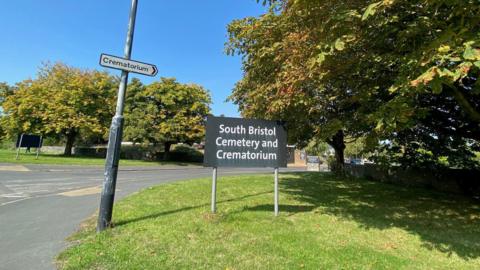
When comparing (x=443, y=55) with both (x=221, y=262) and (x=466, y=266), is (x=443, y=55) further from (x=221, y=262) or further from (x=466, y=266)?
(x=221, y=262)

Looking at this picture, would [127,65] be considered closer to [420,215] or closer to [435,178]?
[420,215]

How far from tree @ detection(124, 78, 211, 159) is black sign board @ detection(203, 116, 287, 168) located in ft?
77.9

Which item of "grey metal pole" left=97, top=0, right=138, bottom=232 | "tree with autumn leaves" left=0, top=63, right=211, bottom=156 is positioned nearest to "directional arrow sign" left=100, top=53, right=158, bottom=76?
"grey metal pole" left=97, top=0, right=138, bottom=232

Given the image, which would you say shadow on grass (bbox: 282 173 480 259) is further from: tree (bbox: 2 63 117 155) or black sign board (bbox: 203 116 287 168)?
tree (bbox: 2 63 117 155)

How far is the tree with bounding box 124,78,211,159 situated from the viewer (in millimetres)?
31922

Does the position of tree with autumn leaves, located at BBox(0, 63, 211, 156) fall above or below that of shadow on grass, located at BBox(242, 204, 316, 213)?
above

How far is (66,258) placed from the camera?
4594 millimetres

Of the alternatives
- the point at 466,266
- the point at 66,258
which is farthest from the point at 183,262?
the point at 466,266

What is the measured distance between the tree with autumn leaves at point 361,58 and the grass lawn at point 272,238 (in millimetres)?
1864

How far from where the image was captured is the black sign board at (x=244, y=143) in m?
7.30

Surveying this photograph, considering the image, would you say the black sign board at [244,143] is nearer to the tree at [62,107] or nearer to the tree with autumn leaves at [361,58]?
the tree with autumn leaves at [361,58]

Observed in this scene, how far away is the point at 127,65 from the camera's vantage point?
611 cm

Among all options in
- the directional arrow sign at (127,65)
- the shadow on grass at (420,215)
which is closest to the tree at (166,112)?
the shadow on grass at (420,215)

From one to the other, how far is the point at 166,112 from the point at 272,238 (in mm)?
30224
